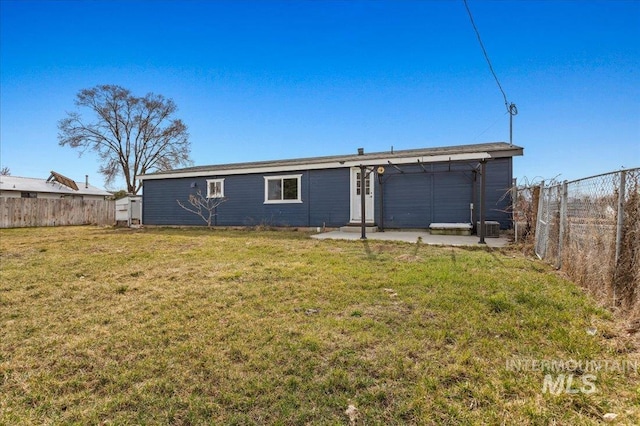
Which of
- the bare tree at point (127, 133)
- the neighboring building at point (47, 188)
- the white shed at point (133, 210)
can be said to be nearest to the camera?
the white shed at point (133, 210)

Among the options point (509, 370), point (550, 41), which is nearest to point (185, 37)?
point (550, 41)

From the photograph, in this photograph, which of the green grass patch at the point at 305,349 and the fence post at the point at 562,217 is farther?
the fence post at the point at 562,217

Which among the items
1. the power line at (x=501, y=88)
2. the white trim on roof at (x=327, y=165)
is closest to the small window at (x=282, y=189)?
the white trim on roof at (x=327, y=165)

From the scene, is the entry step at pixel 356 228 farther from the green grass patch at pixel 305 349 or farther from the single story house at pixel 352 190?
the green grass patch at pixel 305 349

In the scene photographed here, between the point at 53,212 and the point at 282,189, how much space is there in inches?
621

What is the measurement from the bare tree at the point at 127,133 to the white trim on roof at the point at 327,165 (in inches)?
574

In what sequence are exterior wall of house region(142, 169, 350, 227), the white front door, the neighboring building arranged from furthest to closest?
1. the neighboring building
2. exterior wall of house region(142, 169, 350, 227)
3. the white front door

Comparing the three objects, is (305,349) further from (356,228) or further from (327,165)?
(327,165)

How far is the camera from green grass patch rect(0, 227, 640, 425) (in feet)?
6.00

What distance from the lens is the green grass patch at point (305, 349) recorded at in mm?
1830

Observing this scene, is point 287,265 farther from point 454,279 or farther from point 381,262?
point 454,279

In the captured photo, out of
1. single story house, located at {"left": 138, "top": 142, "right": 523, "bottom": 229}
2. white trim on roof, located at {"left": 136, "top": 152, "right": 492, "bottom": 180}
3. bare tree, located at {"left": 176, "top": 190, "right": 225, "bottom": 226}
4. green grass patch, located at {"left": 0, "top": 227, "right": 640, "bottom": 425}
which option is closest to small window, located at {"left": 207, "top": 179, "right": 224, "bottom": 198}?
single story house, located at {"left": 138, "top": 142, "right": 523, "bottom": 229}

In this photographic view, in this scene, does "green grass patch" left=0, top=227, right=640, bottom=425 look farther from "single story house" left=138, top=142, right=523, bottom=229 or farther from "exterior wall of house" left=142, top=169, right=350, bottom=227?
"exterior wall of house" left=142, top=169, right=350, bottom=227

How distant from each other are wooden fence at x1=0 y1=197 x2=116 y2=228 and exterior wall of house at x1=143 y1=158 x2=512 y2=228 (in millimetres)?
7302
